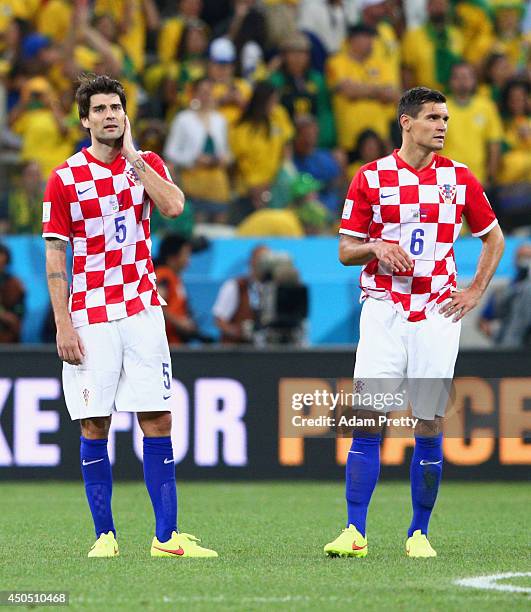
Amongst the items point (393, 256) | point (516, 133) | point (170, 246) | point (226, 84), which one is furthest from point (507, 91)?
point (393, 256)

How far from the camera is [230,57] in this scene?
14.3 metres

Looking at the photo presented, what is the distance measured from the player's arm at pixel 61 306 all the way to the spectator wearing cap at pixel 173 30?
8639 millimetres

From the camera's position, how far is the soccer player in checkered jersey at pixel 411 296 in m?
6.31

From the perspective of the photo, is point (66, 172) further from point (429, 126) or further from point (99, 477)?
point (429, 126)

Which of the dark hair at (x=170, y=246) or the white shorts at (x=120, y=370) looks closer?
the white shorts at (x=120, y=370)

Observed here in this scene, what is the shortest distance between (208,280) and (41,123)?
2.40 meters

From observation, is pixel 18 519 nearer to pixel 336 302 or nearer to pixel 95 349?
pixel 95 349

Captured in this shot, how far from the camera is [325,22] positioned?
15219 millimetres

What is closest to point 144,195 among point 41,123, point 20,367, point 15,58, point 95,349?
point 95,349

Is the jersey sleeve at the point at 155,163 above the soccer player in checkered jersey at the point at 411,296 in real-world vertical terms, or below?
above

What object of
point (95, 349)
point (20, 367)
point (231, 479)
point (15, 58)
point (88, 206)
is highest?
point (15, 58)

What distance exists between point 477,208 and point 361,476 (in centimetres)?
135

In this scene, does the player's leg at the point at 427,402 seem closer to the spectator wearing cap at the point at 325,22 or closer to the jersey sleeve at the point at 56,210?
the jersey sleeve at the point at 56,210

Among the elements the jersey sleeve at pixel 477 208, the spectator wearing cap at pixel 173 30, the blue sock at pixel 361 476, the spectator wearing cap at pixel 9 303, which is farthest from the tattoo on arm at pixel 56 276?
the spectator wearing cap at pixel 173 30
